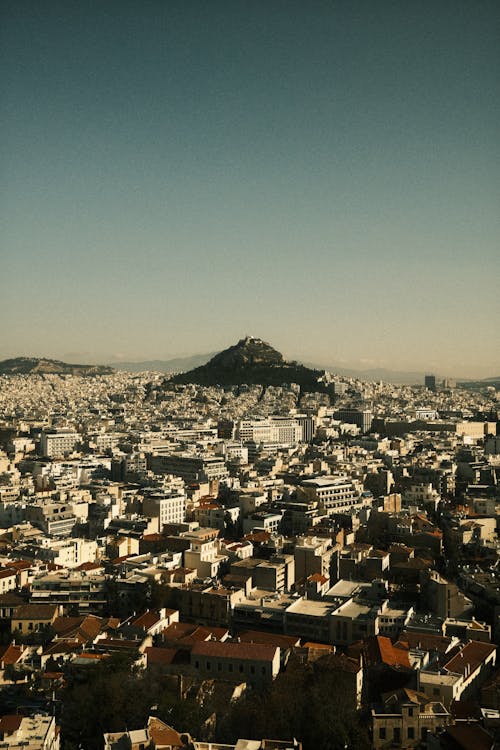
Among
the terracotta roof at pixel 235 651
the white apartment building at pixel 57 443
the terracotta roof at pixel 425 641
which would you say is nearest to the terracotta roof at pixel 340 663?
the terracotta roof at pixel 235 651

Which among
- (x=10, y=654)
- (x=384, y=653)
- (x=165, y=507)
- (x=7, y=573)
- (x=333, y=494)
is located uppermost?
(x=333, y=494)

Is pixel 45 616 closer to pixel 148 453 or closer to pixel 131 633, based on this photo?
pixel 131 633

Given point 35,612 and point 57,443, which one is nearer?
point 35,612

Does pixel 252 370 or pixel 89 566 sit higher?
pixel 252 370

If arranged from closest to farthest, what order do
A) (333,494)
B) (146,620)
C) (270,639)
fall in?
(270,639)
(146,620)
(333,494)

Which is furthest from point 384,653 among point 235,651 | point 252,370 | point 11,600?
point 252,370

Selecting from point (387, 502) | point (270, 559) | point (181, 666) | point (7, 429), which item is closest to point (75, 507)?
point (270, 559)

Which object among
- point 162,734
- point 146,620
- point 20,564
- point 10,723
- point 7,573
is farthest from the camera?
point 20,564

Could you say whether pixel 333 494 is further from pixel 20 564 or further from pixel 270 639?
pixel 270 639
